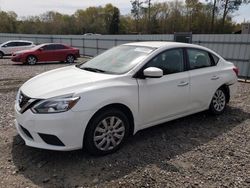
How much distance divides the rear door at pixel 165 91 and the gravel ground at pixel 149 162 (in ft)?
1.41

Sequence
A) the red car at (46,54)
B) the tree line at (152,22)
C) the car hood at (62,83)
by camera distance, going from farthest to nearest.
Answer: the tree line at (152,22) → the red car at (46,54) → the car hood at (62,83)

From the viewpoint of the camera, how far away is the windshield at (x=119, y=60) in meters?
4.13

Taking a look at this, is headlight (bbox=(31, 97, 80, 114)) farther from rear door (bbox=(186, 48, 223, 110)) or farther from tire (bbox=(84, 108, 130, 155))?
rear door (bbox=(186, 48, 223, 110))

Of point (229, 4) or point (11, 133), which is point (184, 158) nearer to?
point (11, 133)

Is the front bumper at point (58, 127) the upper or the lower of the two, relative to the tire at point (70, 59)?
upper

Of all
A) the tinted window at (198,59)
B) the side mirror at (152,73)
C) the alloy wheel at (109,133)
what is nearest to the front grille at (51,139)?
the alloy wheel at (109,133)

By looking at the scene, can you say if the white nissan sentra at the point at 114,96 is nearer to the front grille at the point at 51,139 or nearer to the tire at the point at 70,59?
the front grille at the point at 51,139

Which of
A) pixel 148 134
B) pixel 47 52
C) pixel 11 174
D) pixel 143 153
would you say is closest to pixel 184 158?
pixel 143 153

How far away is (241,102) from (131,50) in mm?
3631

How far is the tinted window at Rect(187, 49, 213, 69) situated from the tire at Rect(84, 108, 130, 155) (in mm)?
1813

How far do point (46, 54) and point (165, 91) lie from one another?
1374 centimetres

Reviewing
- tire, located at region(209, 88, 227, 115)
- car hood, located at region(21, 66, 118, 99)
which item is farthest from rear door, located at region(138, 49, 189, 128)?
tire, located at region(209, 88, 227, 115)

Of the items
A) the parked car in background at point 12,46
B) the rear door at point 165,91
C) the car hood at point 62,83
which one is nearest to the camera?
the car hood at point 62,83

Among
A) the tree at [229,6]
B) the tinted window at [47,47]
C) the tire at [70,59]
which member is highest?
the tree at [229,6]
